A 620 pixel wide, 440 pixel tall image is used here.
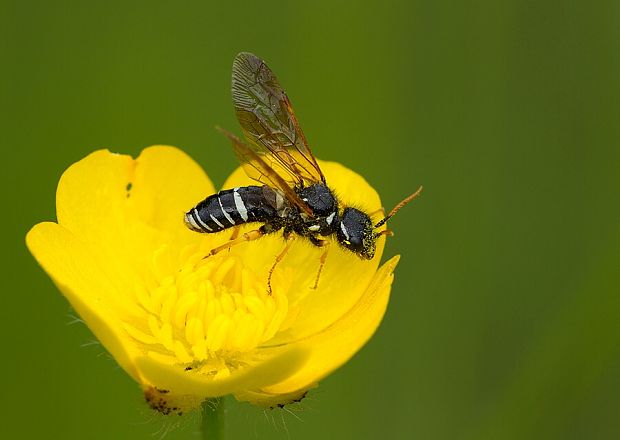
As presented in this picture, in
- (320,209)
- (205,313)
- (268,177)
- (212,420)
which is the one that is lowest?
(212,420)

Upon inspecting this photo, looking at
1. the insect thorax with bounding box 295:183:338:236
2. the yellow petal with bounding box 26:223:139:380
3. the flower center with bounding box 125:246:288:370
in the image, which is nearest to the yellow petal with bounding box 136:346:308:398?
the yellow petal with bounding box 26:223:139:380

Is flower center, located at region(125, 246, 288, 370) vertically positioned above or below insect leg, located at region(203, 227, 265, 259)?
below

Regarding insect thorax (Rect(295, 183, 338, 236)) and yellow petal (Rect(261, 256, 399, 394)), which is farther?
insect thorax (Rect(295, 183, 338, 236))

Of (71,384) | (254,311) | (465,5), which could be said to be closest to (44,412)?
(71,384)

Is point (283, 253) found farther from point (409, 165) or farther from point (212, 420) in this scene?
point (409, 165)

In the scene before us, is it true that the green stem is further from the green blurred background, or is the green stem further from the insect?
the green blurred background

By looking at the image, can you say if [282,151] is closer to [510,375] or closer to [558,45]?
[510,375]

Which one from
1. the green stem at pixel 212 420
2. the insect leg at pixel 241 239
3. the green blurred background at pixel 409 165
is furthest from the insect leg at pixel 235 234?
the green stem at pixel 212 420

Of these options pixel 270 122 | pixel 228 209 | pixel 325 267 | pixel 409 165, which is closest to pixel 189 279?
pixel 228 209
